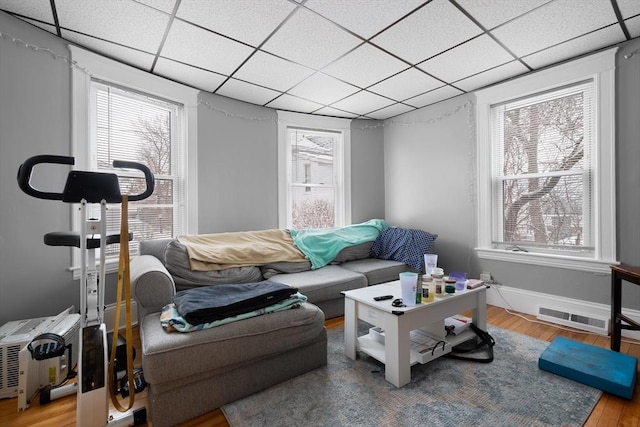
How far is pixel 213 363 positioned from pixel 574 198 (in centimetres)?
317

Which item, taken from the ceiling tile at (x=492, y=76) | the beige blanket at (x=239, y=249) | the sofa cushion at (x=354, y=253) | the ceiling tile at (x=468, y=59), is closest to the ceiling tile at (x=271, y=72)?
the ceiling tile at (x=468, y=59)

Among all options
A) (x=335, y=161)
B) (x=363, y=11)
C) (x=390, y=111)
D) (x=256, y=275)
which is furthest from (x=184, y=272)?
(x=390, y=111)

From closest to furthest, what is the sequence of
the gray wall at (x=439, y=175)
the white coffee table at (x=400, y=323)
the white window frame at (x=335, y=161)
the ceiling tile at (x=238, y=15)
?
the white coffee table at (x=400, y=323)
the ceiling tile at (x=238, y=15)
the gray wall at (x=439, y=175)
the white window frame at (x=335, y=161)

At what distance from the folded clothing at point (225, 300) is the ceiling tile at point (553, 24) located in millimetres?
2387

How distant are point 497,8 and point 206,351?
2644 millimetres

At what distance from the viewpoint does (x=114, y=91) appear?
2.53 metres

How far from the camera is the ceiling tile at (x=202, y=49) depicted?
2074 millimetres

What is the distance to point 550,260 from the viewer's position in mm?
2697

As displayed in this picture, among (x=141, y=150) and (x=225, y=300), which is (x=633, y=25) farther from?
(x=141, y=150)

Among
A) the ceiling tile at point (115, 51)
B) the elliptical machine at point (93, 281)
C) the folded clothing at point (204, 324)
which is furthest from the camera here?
the ceiling tile at point (115, 51)

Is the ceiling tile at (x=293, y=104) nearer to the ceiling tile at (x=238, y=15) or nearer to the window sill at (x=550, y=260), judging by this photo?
the ceiling tile at (x=238, y=15)

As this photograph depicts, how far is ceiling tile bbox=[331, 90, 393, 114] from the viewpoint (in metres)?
3.30

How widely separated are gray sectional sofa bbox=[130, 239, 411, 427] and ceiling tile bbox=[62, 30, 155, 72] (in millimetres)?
1540

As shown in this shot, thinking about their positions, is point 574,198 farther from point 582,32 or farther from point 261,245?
point 261,245
